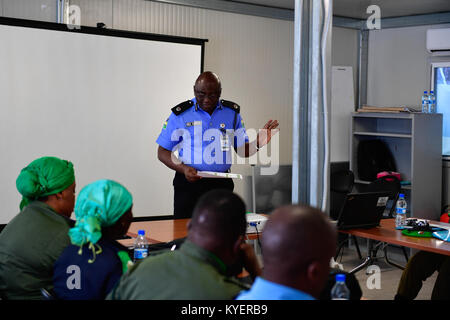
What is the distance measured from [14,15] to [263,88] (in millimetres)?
3009

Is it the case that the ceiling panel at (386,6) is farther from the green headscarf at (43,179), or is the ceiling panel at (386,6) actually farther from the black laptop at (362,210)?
Result: the green headscarf at (43,179)

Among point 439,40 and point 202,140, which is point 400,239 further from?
point 439,40

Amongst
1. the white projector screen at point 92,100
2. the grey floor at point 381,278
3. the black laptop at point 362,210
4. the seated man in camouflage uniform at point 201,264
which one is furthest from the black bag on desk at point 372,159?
the seated man in camouflage uniform at point 201,264

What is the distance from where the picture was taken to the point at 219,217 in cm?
187

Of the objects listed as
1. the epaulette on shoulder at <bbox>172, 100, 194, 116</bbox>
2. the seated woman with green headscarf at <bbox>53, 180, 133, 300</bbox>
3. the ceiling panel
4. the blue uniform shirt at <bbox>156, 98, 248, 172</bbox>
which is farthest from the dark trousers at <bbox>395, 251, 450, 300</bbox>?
the ceiling panel

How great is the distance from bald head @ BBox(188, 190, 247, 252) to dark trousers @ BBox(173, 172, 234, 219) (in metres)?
2.21

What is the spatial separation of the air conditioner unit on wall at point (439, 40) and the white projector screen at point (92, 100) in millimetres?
2718

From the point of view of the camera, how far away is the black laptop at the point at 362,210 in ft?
13.4

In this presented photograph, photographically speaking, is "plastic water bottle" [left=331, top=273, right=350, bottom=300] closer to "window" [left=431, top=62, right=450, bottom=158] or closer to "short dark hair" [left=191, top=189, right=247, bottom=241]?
"short dark hair" [left=191, top=189, right=247, bottom=241]

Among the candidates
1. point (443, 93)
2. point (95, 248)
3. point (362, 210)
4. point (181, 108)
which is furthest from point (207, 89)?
point (443, 93)

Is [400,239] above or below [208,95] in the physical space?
below

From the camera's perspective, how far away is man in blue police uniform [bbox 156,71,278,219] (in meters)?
4.14

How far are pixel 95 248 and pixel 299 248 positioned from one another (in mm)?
991
